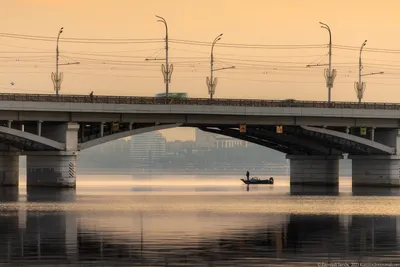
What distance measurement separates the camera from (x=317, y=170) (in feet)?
463

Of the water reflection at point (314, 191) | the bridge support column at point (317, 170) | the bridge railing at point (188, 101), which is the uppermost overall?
the bridge railing at point (188, 101)

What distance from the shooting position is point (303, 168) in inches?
5650

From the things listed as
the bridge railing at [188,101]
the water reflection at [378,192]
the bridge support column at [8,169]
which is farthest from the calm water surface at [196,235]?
the bridge support column at [8,169]

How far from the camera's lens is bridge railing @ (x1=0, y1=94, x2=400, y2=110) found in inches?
4276

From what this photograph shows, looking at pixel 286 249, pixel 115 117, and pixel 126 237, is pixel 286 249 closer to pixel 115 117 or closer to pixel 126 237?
pixel 126 237

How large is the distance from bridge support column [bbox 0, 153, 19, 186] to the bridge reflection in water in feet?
213

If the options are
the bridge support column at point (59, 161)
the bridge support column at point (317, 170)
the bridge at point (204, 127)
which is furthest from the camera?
the bridge support column at point (317, 170)

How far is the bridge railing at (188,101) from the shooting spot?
356 ft

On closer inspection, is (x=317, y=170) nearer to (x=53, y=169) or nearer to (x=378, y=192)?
(x=378, y=192)

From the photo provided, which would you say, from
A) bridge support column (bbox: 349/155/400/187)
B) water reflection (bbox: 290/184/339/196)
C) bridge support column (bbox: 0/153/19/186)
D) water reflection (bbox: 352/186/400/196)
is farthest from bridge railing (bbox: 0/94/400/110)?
bridge support column (bbox: 0/153/19/186)

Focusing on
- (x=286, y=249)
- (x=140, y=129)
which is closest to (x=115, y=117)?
(x=140, y=129)

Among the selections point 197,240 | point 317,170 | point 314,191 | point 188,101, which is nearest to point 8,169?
point 188,101

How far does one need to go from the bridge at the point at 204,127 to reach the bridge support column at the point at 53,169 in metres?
0.11

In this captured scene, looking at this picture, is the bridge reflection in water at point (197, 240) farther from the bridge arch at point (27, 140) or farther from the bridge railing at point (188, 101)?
the bridge railing at point (188, 101)
